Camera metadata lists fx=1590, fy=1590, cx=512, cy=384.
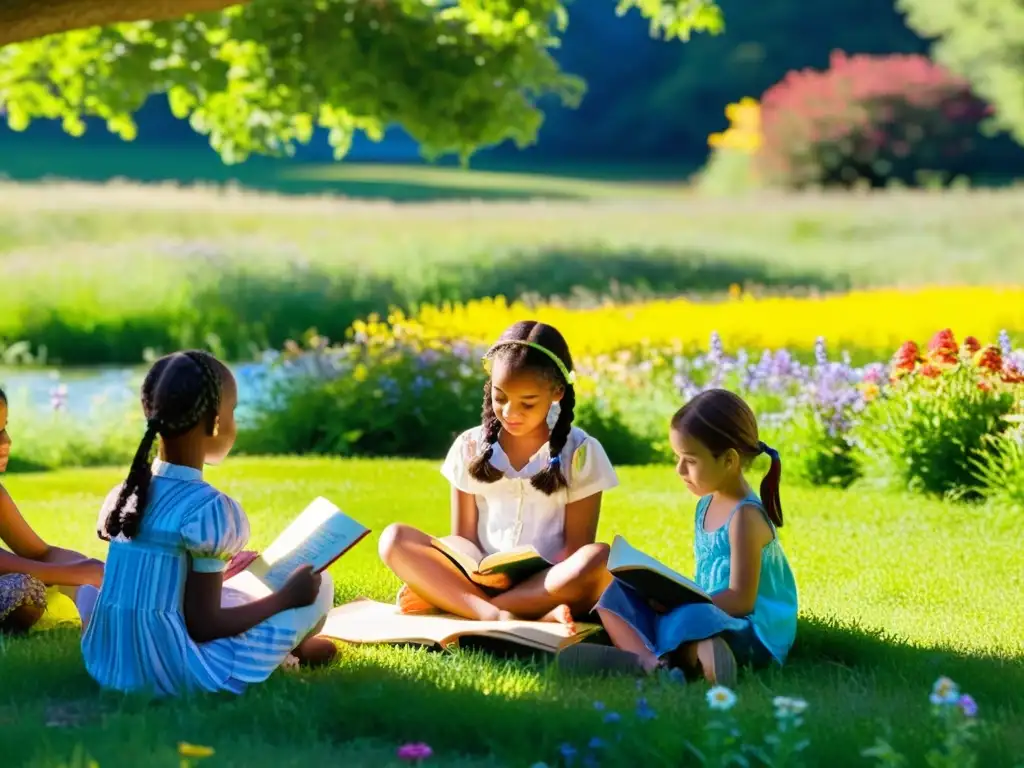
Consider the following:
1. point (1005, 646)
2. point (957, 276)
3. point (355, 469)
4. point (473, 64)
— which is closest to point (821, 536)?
point (1005, 646)

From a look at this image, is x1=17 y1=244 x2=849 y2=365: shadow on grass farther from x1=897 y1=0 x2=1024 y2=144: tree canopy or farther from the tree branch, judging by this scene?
x1=897 y1=0 x2=1024 y2=144: tree canopy

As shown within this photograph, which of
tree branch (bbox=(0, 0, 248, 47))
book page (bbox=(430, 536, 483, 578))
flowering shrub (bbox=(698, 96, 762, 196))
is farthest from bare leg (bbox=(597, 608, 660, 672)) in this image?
flowering shrub (bbox=(698, 96, 762, 196))

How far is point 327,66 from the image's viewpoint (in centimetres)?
862

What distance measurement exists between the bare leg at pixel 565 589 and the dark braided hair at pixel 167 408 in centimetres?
127

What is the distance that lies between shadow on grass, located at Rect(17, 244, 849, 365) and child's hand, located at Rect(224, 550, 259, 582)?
9.16 metres

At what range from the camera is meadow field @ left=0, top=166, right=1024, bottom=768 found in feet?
12.0

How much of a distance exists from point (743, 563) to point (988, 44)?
2380cm

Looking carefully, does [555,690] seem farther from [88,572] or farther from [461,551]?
[88,572]

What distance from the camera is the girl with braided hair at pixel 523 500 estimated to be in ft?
15.3

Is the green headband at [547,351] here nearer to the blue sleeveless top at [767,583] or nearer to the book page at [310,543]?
the blue sleeveless top at [767,583]

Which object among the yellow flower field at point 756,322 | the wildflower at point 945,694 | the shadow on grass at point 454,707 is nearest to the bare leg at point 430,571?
the shadow on grass at point 454,707

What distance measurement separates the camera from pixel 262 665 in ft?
13.0

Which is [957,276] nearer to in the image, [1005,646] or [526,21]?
[526,21]

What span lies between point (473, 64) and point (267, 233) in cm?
1089
